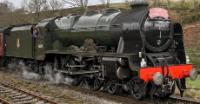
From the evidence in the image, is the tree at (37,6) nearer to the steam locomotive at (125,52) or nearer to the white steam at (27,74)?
the white steam at (27,74)

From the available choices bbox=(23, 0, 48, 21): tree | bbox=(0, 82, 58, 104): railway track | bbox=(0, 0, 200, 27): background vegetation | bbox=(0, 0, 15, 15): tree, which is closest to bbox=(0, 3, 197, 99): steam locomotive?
bbox=(0, 82, 58, 104): railway track

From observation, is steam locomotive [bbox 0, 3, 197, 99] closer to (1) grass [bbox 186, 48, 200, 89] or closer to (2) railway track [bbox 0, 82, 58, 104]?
(2) railway track [bbox 0, 82, 58, 104]

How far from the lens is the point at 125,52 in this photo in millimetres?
13039

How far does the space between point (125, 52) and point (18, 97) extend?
401cm

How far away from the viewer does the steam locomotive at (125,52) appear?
12.5 meters

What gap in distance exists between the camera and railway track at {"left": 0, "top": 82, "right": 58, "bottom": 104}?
494 inches

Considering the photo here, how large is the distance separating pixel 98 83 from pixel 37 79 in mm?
5565

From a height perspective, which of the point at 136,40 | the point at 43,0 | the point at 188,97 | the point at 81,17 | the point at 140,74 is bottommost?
the point at 188,97

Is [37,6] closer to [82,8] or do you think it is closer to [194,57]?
[82,8]

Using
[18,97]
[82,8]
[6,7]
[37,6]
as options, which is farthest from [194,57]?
[6,7]

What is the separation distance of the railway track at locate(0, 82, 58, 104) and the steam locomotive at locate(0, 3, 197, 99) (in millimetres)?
2297

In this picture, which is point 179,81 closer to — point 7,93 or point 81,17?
point 81,17

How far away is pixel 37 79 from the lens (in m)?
19.6

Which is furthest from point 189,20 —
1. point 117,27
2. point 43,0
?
point 117,27
